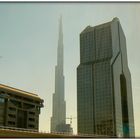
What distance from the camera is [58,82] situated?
130 m

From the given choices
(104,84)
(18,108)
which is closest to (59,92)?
(104,84)

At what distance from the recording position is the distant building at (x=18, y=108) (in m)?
43.5

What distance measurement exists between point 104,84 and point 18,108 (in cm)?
2110

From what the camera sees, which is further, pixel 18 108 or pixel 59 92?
pixel 59 92

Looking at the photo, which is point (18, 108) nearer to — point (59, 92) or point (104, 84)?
point (104, 84)

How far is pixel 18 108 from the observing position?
152 ft

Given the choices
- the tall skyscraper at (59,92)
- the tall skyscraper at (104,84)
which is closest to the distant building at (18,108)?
Answer: the tall skyscraper at (104,84)

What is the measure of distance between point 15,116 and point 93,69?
78.6 feet

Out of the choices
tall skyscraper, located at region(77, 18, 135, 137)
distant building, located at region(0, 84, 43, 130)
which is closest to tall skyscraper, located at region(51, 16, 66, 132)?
tall skyscraper, located at region(77, 18, 135, 137)

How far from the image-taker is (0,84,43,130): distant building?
43.5m

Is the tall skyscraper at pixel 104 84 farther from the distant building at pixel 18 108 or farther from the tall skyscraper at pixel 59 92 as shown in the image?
the tall skyscraper at pixel 59 92

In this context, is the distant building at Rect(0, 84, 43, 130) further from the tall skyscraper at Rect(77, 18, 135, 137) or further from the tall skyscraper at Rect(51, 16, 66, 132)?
the tall skyscraper at Rect(51, 16, 66, 132)

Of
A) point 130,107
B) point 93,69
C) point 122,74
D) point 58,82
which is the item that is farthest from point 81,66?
point 58,82

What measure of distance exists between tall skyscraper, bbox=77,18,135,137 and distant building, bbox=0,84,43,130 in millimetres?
13407
